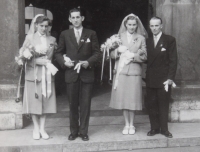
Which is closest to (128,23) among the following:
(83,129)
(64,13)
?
(83,129)

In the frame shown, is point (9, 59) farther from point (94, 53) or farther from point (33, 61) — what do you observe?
point (94, 53)

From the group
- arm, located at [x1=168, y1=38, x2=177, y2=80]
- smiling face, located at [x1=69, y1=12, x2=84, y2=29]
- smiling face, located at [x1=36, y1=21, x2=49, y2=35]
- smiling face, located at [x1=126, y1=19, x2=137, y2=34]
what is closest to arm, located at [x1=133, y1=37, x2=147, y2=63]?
smiling face, located at [x1=126, y1=19, x2=137, y2=34]

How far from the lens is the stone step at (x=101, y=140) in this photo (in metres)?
4.91

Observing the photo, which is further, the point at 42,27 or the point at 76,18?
the point at 42,27

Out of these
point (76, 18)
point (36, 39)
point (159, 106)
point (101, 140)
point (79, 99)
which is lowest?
point (101, 140)

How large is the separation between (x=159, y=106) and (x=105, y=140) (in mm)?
1034

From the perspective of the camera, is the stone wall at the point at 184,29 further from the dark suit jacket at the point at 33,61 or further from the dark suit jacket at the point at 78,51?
the dark suit jacket at the point at 33,61

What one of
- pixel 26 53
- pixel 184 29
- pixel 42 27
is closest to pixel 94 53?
pixel 42 27

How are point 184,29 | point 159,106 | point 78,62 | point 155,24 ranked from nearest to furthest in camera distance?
1. point 78,62
2. point 155,24
3. point 159,106
4. point 184,29

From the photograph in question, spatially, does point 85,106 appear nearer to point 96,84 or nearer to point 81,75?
point 81,75

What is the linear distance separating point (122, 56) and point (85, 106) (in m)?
0.99

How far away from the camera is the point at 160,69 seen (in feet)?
16.9

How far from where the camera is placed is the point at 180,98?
20.4 ft

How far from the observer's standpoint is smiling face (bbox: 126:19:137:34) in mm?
5055
